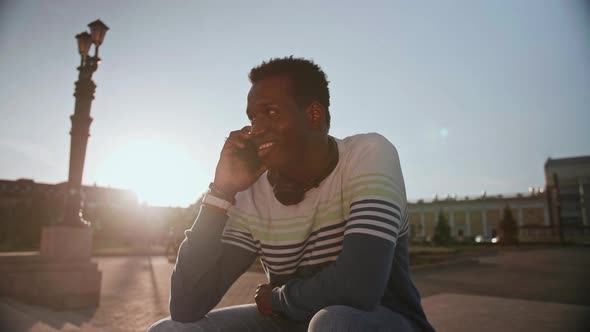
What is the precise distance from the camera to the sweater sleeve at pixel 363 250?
141 cm

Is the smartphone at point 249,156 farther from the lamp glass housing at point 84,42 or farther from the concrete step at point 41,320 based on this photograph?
the lamp glass housing at point 84,42

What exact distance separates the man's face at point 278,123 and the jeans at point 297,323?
0.76 m

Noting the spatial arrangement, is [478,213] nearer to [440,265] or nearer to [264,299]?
[440,265]

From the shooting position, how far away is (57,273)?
Answer: 6.73 m

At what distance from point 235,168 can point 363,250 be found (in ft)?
3.11

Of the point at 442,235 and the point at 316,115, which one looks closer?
the point at 316,115

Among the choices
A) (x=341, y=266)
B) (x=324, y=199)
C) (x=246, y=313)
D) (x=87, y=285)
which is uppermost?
(x=324, y=199)

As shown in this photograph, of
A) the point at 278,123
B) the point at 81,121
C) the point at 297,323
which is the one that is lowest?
the point at 297,323

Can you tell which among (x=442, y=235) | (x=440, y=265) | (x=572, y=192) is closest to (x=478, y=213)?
(x=572, y=192)

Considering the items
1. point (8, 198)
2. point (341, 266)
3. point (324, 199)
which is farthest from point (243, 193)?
point (8, 198)

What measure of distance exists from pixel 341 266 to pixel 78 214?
7731 mm

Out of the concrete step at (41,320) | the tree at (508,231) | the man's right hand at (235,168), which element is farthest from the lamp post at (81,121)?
the tree at (508,231)

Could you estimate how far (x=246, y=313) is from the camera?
1890 mm

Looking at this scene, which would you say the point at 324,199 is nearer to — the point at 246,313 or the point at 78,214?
the point at 246,313
